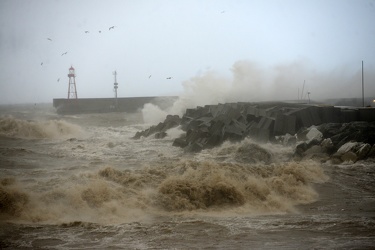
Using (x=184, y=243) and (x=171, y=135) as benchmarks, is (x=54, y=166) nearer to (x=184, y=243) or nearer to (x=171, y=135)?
(x=184, y=243)

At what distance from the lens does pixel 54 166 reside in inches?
362

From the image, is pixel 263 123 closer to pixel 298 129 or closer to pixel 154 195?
pixel 298 129

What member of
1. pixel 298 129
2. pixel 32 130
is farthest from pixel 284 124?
pixel 32 130

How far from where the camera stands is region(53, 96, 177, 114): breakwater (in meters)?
40.4

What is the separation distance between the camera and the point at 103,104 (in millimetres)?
44062

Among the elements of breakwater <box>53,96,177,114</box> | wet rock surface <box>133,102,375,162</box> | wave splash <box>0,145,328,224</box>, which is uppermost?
breakwater <box>53,96,177,114</box>

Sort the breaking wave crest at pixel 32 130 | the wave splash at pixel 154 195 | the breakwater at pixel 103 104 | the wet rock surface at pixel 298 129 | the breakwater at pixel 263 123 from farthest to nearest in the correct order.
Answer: the breakwater at pixel 103 104
the breaking wave crest at pixel 32 130
the breakwater at pixel 263 123
the wet rock surface at pixel 298 129
the wave splash at pixel 154 195

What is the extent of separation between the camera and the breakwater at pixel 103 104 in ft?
133

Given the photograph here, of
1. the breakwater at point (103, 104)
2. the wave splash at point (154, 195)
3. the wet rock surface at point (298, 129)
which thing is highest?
A: the breakwater at point (103, 104)

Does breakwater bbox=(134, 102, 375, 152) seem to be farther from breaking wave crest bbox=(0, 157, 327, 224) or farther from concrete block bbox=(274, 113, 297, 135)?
breaking wave crest bbox=(0, 157, 327, 224)

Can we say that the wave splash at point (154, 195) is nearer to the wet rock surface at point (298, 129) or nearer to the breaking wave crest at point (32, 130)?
the wet rock surface at point (298, 129)

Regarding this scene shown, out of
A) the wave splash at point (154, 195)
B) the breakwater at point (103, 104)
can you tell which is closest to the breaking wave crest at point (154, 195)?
the wave splash at point (154, 195)

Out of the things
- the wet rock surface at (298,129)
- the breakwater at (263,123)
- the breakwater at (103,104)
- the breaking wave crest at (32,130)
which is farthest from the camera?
the breakwater at (103,104)

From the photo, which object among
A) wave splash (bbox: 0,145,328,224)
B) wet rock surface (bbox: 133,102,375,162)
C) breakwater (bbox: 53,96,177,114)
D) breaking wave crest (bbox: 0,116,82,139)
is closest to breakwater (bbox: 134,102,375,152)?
wet rock surface (bbox: 133,102,375,162)
